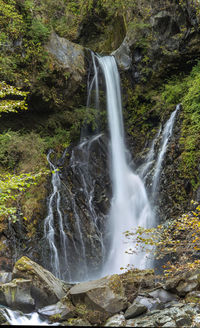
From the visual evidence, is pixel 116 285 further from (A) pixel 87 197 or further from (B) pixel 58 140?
(B) pixel 58 140

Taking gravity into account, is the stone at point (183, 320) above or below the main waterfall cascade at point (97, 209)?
below

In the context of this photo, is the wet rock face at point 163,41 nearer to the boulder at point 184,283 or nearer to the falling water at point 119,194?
the falling water at point 119,194

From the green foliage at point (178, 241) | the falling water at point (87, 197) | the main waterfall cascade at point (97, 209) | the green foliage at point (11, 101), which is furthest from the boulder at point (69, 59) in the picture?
the green foliage at point (178, 241)

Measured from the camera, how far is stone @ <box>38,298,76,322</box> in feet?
17.4

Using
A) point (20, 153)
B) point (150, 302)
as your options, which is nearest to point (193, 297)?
point (150, 302)

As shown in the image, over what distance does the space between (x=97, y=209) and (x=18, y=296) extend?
504 cm

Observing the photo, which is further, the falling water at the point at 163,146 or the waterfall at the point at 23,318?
the falling water at the point at 163,146

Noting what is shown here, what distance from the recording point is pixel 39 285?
594 centimetres

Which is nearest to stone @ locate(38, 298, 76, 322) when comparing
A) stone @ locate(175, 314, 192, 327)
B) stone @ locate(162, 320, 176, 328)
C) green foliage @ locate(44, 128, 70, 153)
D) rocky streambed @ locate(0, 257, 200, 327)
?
rocky streambed @ locate(0, 257, 200, 327)

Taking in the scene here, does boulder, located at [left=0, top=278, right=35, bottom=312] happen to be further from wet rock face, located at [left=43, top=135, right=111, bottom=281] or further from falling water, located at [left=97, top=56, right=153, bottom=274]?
falling water, located at [left=97, top=56, right=153, bottom=274]

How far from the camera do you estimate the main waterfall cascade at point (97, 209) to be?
866 centimetres

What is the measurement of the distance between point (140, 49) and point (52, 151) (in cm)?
693

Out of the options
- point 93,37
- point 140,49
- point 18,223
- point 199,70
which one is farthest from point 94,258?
point 93,37

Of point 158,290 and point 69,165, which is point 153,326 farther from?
point 69,165
